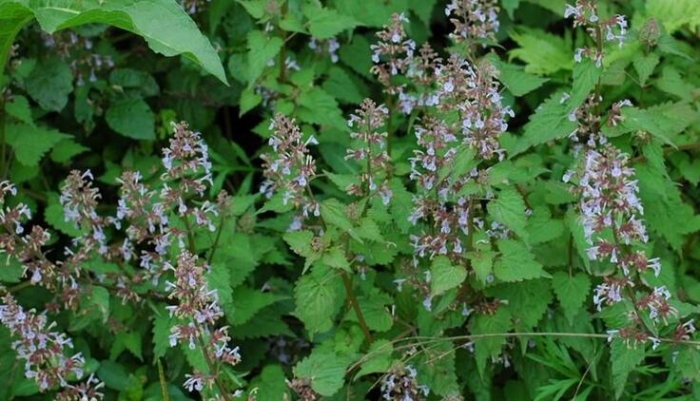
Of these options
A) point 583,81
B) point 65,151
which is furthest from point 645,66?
point 65,151

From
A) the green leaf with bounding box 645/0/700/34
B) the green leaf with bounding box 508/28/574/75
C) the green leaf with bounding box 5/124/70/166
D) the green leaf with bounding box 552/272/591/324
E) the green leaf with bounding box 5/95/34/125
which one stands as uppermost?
the green leaf with bounding box 645/0/700/34

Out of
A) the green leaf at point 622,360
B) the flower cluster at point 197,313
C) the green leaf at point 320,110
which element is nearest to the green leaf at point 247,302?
the flower cluster at point 197,313

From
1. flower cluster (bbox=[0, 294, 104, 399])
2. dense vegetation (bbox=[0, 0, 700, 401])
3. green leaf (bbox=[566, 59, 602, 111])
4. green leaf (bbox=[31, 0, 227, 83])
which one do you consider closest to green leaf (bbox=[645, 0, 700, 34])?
dense vegetation (bbox=[0, 0, 700, 401])

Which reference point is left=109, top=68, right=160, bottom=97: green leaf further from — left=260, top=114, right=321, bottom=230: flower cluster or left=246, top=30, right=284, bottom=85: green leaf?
left=260, top=114, right=321, bottom=230: flower cluster

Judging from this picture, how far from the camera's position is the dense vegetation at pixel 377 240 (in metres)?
3.08

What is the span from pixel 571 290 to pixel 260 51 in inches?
55.0

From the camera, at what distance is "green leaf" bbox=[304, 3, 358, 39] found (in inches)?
152

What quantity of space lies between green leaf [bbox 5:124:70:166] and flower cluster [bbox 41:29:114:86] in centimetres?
37

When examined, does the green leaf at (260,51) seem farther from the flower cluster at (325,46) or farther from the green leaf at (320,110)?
the flower cluster at (325,46)

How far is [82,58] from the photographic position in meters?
4.46

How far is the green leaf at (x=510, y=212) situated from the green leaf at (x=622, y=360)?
1.49ft

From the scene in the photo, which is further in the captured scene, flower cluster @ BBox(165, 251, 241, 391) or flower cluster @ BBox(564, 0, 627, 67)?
flower cluster @ BBox(564, 0, 627, 67)

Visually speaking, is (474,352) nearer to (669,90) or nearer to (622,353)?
(622,353)

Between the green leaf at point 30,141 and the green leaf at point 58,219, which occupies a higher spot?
the green leaf at point 30,141
